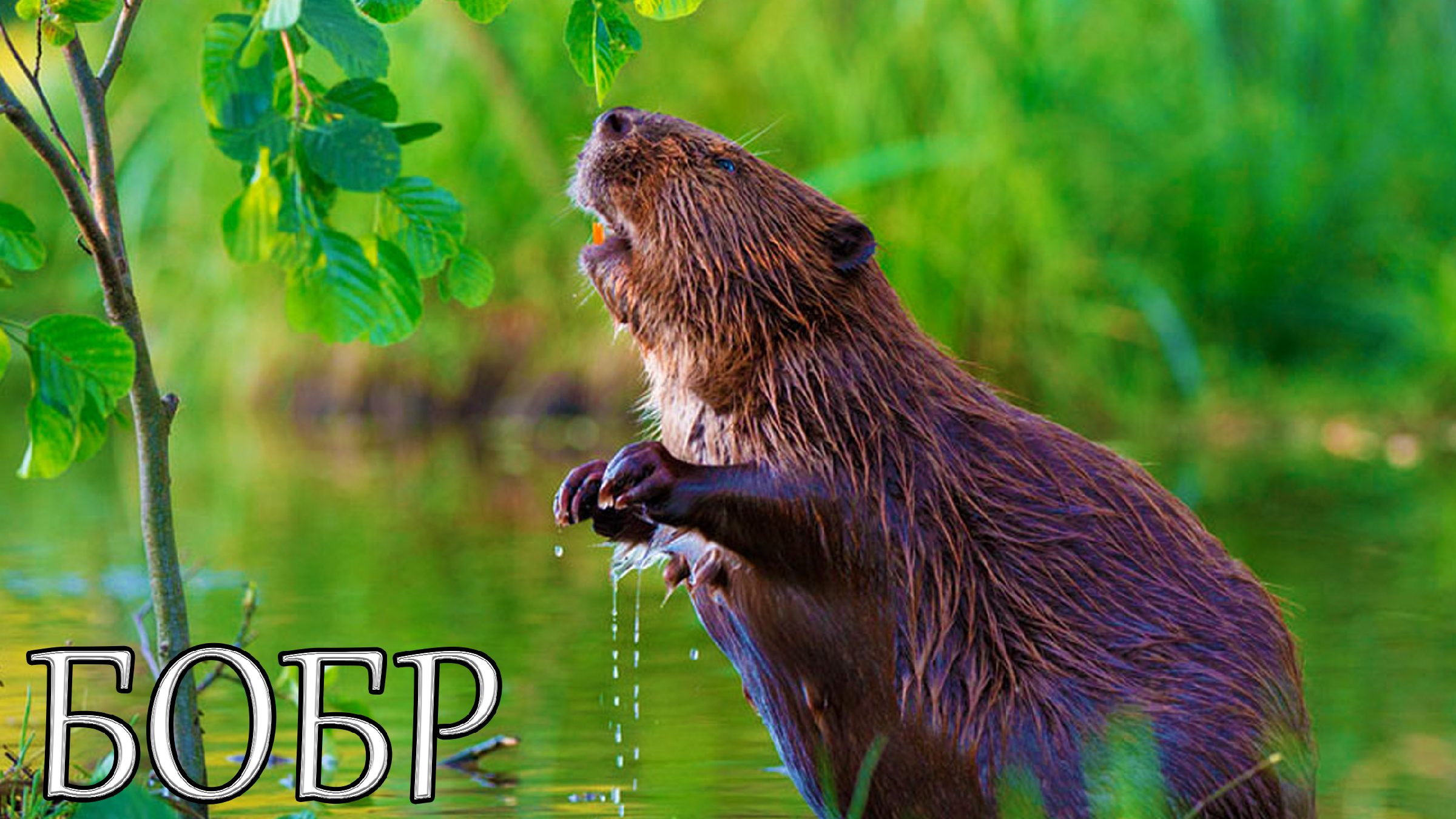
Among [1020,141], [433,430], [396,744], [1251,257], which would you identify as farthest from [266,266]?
[396,744]

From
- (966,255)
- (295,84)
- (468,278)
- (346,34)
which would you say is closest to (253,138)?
(295,84)

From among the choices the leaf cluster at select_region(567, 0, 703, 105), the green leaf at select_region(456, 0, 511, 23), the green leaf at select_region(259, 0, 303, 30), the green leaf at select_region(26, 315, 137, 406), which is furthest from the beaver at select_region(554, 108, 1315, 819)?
the green leaf at select_region(259, 0, 303, 30)

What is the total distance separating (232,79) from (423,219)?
318mm

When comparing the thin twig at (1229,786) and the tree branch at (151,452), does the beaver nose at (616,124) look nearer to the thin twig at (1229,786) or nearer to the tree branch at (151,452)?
the tree branch at (151,452)

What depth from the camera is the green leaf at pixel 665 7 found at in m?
2.51

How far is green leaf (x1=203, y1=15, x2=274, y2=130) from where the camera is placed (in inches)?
111

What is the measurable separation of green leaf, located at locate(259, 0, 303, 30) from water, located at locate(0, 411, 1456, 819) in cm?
118

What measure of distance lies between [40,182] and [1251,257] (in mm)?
6765

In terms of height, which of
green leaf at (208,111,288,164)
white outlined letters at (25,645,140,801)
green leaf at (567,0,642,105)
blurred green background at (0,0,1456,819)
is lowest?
white outlined letters at (25,645,140,801)

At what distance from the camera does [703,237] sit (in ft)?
9.02

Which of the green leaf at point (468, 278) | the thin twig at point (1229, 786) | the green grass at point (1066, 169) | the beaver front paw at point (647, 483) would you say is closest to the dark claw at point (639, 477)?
the beaver front paw at point (647, 483)

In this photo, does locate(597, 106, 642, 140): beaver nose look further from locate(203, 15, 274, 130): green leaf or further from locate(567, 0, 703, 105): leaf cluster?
locate(203, 15, 274, 130): green leaf

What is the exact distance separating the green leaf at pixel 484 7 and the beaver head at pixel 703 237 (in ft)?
1.04

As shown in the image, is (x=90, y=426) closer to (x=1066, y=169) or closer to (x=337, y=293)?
(x=337, y=293)
